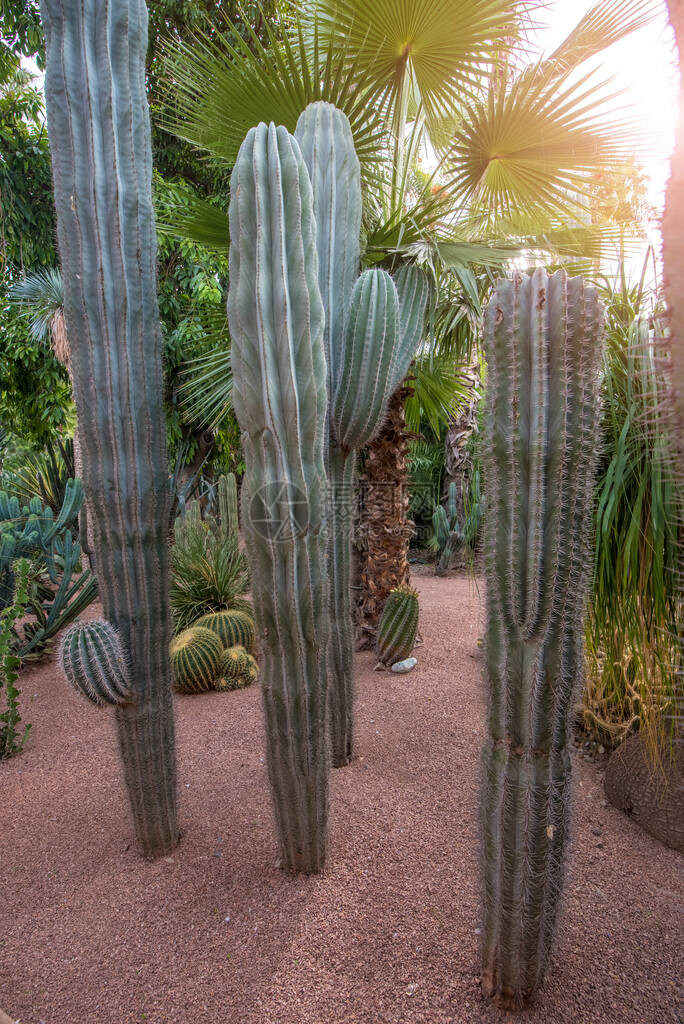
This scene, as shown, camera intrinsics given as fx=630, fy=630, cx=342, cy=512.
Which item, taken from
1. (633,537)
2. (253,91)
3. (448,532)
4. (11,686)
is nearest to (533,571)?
(633,537)

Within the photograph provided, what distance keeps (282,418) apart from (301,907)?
1727mm

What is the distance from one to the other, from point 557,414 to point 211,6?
998 cm

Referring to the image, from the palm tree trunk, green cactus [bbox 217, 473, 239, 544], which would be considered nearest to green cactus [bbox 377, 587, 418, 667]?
the palm tree trunk

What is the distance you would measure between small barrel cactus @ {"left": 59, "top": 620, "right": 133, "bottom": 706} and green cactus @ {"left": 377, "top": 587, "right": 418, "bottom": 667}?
2818mm

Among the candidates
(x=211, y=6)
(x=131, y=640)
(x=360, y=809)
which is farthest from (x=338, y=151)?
(x=211, y=6)

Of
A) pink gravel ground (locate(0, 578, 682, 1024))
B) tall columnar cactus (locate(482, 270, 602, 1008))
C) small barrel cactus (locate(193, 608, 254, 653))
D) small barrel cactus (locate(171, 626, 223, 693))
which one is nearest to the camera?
tall columnar cactus (locate(482, 270, 602, 1008))

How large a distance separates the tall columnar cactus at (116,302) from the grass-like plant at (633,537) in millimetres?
1860

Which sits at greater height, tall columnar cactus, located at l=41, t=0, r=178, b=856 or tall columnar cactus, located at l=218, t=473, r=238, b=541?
tall columnar cactus, located at l=41, t=0, r=178, b=856

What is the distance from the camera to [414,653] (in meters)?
5.28

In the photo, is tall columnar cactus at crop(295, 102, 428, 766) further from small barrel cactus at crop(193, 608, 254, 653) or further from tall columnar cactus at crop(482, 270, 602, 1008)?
small barrel cactus at crop(193, 608, 254, 653)

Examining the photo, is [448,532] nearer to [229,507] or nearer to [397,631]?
[229,507]

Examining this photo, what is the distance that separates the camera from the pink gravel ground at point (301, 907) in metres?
1.84

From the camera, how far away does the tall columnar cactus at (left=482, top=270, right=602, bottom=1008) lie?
1592 mm

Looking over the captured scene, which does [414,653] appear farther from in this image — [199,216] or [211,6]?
[211,6]
